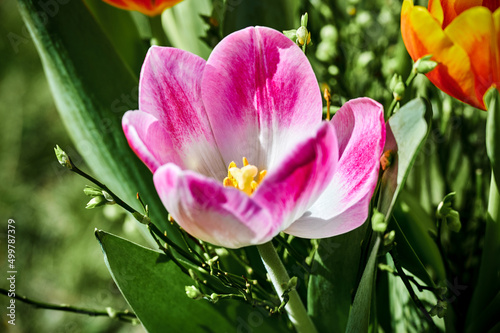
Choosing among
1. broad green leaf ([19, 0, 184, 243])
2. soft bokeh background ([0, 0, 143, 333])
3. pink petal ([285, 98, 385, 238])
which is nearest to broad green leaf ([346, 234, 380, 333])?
pink petal ([285, 98, 385, 238])

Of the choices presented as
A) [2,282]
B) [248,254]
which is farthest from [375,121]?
[2,282]

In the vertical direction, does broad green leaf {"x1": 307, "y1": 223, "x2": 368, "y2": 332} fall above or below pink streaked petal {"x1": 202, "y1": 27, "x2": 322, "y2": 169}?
below

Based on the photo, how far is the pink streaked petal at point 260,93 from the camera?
0.81ft

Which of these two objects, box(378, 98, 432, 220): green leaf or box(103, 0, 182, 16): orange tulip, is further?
box(103, 0, 182, 16): orange tulip

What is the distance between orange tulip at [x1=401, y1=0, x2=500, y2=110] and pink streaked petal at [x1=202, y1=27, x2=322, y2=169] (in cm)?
5

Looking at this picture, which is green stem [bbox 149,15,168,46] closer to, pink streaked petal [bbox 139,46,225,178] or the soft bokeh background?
pink streaked petal [bbox 139,46,225,178]

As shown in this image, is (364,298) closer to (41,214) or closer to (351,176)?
(351,176)

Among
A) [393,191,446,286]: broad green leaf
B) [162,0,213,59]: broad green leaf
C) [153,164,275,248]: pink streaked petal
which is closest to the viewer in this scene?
[153,164,275,248]: pink streaked petal

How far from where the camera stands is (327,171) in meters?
0.21

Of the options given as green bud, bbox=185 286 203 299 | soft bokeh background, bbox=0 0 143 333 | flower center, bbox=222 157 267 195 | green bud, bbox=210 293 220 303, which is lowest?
soft bokeh background, bbox=0 0 143 333

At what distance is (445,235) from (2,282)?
23.2 inches

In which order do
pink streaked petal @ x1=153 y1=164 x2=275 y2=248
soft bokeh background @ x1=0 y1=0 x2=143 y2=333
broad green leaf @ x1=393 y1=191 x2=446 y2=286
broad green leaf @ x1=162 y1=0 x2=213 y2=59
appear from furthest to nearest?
soft bokeh background @ x1=0 y1=0 x2=143 y2=333, broad green leaf @ x1=162 y1=0 x2=213 y2=59, broad green leaf @ x1=393 y1=191 x2=446 y2=286, pink streaked petal @ x1=153 y1=164 x2=275 y2=248

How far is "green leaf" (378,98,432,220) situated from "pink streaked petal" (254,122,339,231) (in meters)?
0.03

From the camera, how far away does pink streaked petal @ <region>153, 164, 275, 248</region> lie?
188 millimetres
